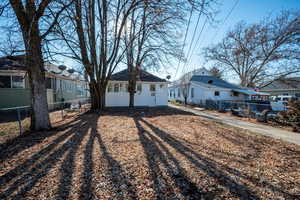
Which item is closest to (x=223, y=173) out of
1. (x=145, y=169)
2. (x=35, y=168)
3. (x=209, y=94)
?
(x=145, y=169)

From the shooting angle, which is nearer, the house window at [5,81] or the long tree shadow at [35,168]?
the long tree shadow at [35,168]

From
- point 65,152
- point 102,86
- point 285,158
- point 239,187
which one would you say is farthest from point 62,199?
point 102,86

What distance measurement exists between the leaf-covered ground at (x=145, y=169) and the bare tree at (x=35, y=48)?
1239mm

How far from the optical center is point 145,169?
262 centimetres

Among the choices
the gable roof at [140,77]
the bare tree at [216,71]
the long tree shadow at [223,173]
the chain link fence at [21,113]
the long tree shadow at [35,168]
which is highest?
the bare tree at [216,71]

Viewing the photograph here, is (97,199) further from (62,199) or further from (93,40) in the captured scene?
(93,40)

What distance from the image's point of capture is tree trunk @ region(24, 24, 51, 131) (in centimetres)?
480

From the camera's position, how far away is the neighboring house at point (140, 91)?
15211mm

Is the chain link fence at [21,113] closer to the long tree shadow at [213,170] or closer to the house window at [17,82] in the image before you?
the house window at [17,82]

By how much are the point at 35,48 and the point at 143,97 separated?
12.0 meters

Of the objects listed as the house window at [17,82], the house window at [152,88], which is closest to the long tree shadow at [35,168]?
the house window at [17,82]

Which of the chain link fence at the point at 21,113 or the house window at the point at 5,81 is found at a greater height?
the house window at the point at 5,81

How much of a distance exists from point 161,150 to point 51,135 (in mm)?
4044

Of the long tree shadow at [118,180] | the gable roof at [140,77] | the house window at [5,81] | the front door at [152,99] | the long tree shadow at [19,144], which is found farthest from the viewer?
the front door at [152,99]
